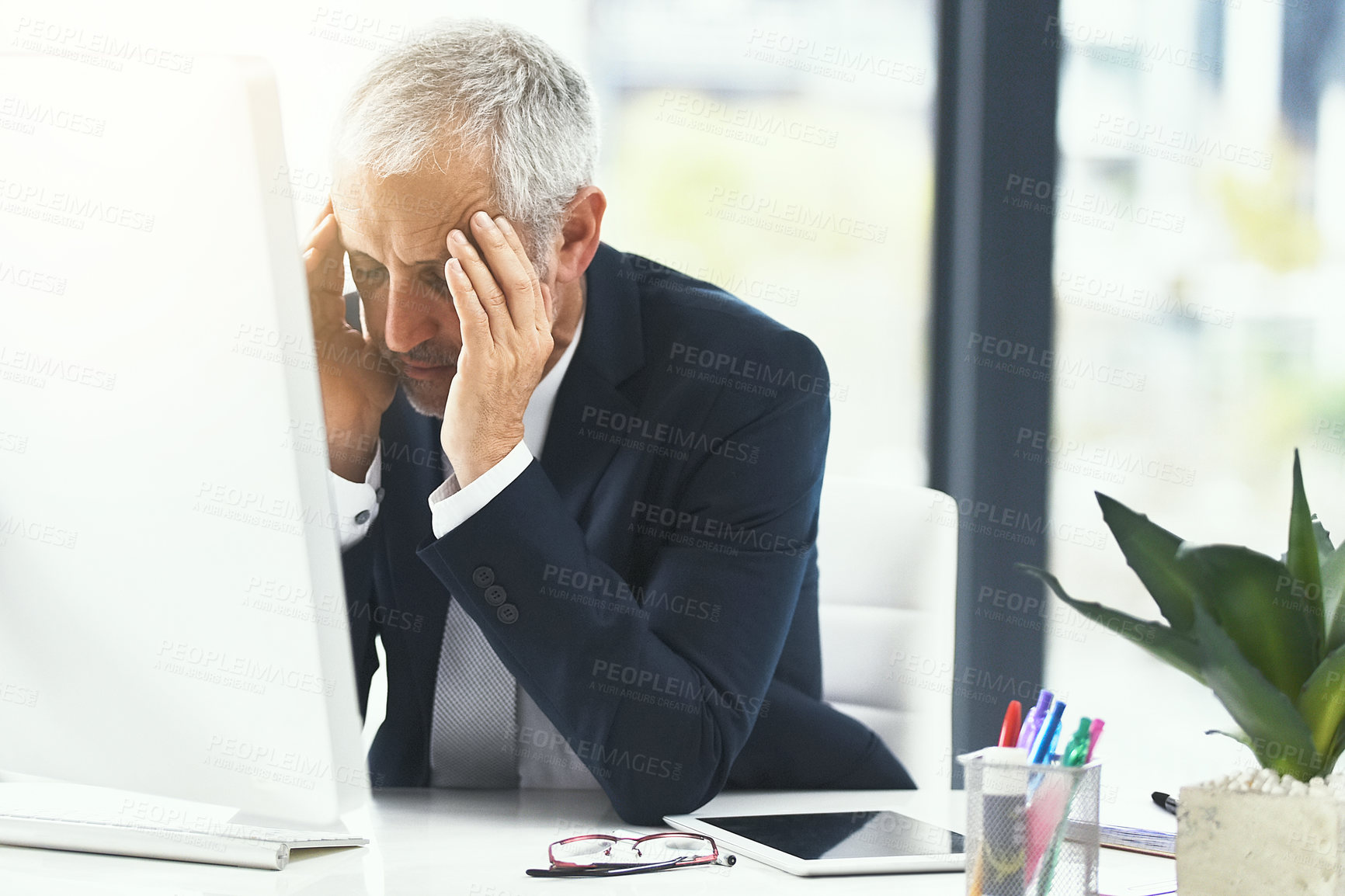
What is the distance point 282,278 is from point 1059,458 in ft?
7.06

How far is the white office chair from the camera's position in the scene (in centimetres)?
144

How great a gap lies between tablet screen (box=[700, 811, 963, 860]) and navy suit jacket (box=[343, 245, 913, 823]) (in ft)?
0.37

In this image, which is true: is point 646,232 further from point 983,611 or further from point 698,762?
point 698,762

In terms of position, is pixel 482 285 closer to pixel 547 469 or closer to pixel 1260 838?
pixel 547 469

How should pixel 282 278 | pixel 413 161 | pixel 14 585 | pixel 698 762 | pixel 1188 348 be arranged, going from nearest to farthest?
pixel 282 278 → pixel 14 585 → pixel 698 762 → pixel 413 161 → pixel 1188 348

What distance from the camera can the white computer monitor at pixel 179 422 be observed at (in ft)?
1.91

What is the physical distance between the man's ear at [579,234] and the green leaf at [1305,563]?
885 mm

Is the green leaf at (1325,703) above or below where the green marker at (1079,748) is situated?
above

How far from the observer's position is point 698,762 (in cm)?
108

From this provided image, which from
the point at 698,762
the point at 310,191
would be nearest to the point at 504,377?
the point at 698,762

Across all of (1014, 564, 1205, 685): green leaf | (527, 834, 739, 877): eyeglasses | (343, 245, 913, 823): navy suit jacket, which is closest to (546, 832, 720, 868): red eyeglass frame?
(527, 834, 739, 877): eyeglasses

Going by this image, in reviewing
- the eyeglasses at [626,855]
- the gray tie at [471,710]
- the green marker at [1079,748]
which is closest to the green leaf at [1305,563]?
the green marker at [1079,748]

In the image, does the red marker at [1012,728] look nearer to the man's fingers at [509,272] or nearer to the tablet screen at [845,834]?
the tablet screen at [845,834]

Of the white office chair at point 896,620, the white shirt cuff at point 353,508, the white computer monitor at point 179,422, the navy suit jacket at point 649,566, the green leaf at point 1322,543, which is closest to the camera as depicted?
the white computer monitor at point 179,422
